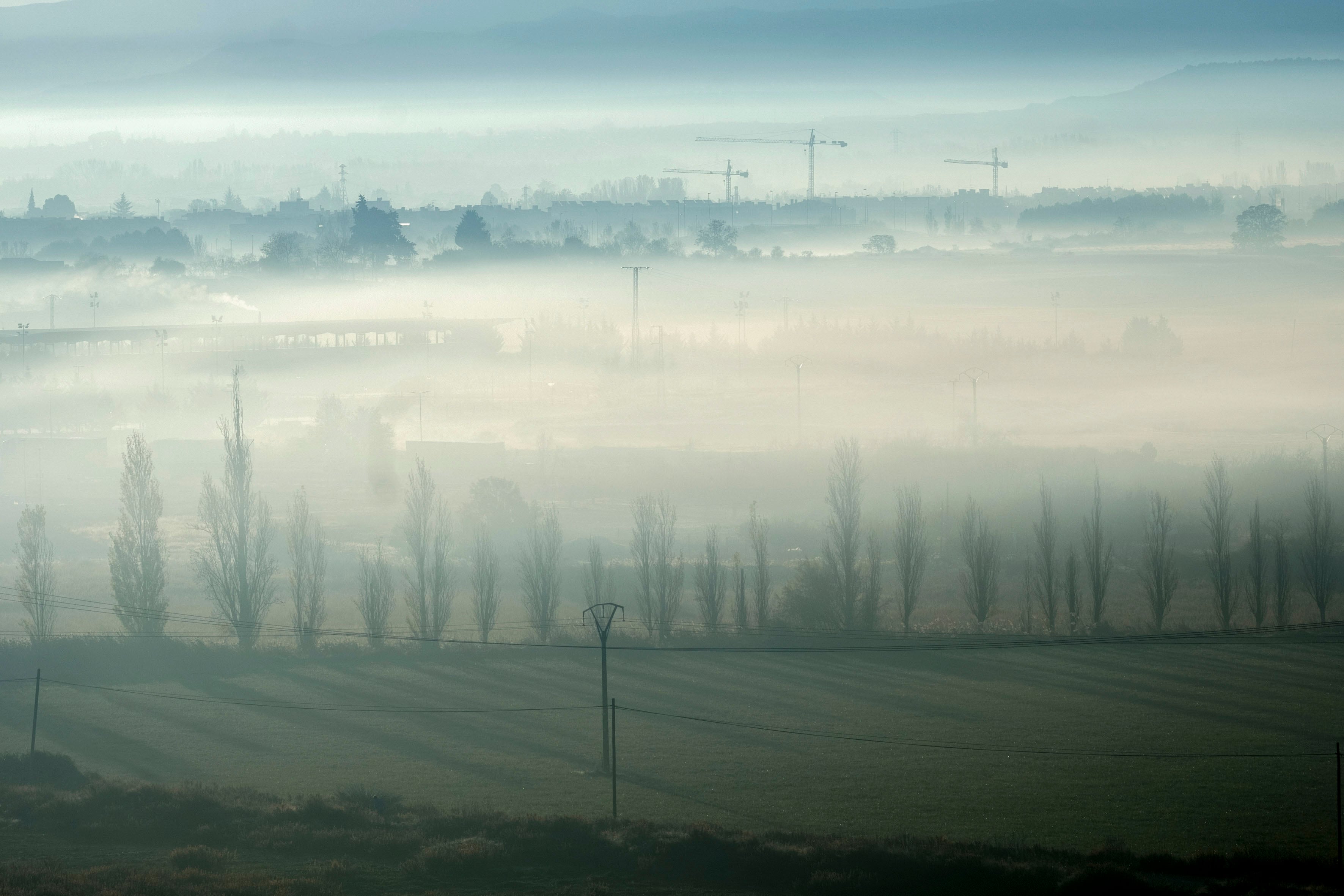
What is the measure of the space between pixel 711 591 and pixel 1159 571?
1881cm

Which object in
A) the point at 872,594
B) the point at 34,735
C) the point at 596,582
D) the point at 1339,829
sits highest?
the point at 596,582

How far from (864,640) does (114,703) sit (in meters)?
28.4

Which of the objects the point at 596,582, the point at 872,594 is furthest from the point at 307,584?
the point at 872,594

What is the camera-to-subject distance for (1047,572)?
56.3 meters

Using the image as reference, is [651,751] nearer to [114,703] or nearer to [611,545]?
[114,703]

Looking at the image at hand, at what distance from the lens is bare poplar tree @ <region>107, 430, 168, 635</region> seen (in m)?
54.0

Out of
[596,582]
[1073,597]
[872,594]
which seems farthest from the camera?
[596,582]

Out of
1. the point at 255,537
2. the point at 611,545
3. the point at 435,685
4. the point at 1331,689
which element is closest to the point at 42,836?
the point at 435,685

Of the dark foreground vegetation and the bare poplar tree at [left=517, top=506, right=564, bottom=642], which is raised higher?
the bare poplar tree at [left=517, top=506, right=564, bottom=642]

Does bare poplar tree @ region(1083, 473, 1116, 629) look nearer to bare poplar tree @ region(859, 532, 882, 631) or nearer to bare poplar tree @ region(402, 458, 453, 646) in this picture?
bare poplar tree @ region(859, 532, 882, 631)

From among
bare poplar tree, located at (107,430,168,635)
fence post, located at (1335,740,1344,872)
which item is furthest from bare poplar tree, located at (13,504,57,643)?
fence post, located at (1335,740,1344,872)

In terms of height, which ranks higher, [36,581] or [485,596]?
[36,581]

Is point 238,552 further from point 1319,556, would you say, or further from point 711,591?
point 1319,556

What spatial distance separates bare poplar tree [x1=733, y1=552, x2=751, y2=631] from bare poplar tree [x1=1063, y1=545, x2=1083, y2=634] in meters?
13.6
